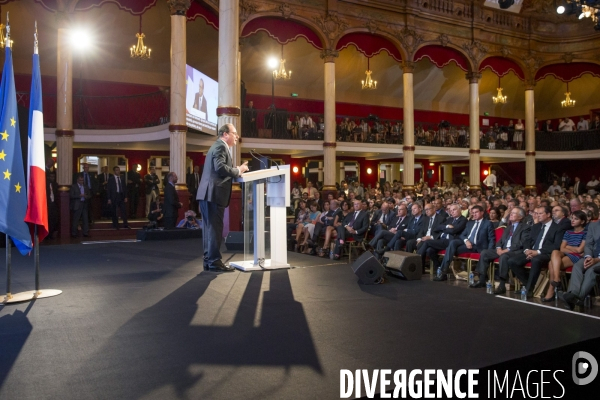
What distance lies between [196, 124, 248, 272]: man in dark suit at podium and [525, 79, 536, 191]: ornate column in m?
18.5

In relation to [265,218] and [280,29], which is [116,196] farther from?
[265,218]

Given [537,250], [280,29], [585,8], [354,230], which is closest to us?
[537,250]

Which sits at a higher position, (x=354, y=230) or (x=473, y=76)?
(x=473, y=76)

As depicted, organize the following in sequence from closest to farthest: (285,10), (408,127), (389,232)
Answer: (389,232)
(285,10)
(408,127)

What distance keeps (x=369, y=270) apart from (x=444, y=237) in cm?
261

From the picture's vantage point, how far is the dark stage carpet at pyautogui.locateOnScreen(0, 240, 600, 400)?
2646mm

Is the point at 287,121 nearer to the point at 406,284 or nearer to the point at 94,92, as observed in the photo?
the point at 94,92

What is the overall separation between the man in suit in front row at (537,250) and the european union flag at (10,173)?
16.6 feet

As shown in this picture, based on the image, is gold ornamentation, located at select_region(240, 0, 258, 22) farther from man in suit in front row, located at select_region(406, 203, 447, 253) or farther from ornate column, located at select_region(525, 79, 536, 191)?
ornate column, located at select_region(525, 79, 536, 191)

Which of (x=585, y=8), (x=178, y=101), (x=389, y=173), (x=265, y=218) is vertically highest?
(x=585, y=8)

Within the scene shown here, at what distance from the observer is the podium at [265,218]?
610 centimetres

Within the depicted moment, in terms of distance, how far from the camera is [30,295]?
462 cm

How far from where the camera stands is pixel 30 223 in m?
4.88

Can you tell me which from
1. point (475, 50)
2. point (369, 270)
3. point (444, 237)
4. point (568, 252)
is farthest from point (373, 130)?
point (369, 270)
